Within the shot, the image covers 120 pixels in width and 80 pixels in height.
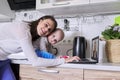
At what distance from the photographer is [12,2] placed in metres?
2.33

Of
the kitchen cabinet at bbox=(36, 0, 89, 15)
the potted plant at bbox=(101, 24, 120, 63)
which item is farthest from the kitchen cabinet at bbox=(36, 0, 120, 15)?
the potted plant at bbox=(101, 24, 120, 63)

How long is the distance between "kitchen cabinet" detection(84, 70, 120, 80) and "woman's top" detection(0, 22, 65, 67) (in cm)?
22

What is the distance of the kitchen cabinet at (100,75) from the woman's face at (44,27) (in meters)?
0.48

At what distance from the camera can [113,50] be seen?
1.57m

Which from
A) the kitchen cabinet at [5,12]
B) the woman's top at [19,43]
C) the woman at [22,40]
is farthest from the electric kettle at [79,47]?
the kitchen cabinet at [5,12]

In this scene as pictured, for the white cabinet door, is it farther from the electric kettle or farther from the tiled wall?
the electric kettle

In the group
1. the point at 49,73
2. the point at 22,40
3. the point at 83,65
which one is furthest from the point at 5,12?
the point at 83,65

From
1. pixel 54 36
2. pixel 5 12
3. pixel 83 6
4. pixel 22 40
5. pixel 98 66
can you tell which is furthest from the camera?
pixel 5 12

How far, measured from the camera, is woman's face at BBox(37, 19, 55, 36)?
1.59m

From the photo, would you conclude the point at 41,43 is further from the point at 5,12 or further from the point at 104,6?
Answer: the point at 5,12

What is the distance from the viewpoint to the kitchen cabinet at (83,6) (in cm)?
170

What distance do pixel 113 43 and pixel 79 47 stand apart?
0.41 m

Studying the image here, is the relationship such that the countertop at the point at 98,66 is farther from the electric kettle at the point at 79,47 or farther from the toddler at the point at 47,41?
the electric kettle at the point at 79,47

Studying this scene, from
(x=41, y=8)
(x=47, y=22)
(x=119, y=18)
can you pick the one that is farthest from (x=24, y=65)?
(x=119, y=18)
